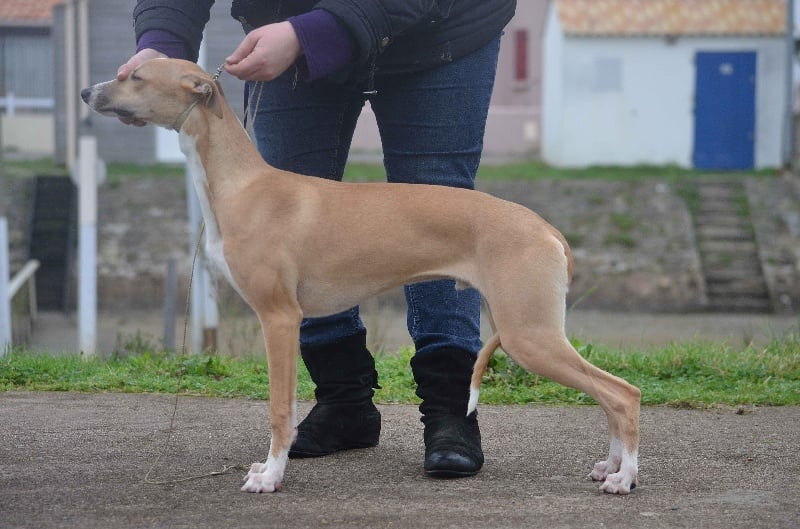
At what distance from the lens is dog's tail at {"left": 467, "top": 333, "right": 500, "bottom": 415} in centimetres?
380

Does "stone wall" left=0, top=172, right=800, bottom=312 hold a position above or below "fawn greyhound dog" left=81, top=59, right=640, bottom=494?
below

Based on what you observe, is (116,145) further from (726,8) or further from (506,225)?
(506,225)

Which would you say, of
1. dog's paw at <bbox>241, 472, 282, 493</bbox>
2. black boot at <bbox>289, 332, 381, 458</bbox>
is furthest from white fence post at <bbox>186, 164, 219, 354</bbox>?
dog's paw at <bbox>241, 472, 282, 493</bbox>

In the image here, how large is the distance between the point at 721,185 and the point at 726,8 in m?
5.71

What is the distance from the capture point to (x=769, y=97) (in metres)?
27.4

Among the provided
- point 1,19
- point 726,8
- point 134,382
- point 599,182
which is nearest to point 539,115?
point 726,8

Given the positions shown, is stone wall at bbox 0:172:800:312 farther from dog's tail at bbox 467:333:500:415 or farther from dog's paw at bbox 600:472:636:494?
dog's paw at bbox 600:472:636:494

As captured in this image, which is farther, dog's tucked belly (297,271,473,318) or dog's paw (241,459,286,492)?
dog's tucked belly (297,271,473,318)

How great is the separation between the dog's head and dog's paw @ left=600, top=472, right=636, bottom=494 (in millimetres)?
1795

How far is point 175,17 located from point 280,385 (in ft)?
4.68

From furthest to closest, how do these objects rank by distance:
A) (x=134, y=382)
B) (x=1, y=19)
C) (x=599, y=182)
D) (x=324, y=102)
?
1. (x=1, y=19)
2. (x=599, y=182)
3. (x=134, y=382)
4. (x=324, y=102)

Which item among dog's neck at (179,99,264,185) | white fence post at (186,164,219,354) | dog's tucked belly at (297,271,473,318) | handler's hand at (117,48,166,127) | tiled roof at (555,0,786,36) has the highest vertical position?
tiled roof at (555,0,786,36)

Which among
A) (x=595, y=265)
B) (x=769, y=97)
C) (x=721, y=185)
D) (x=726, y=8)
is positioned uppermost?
(x=726, y=8)

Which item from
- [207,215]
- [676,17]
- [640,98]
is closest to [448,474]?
[207,215]
